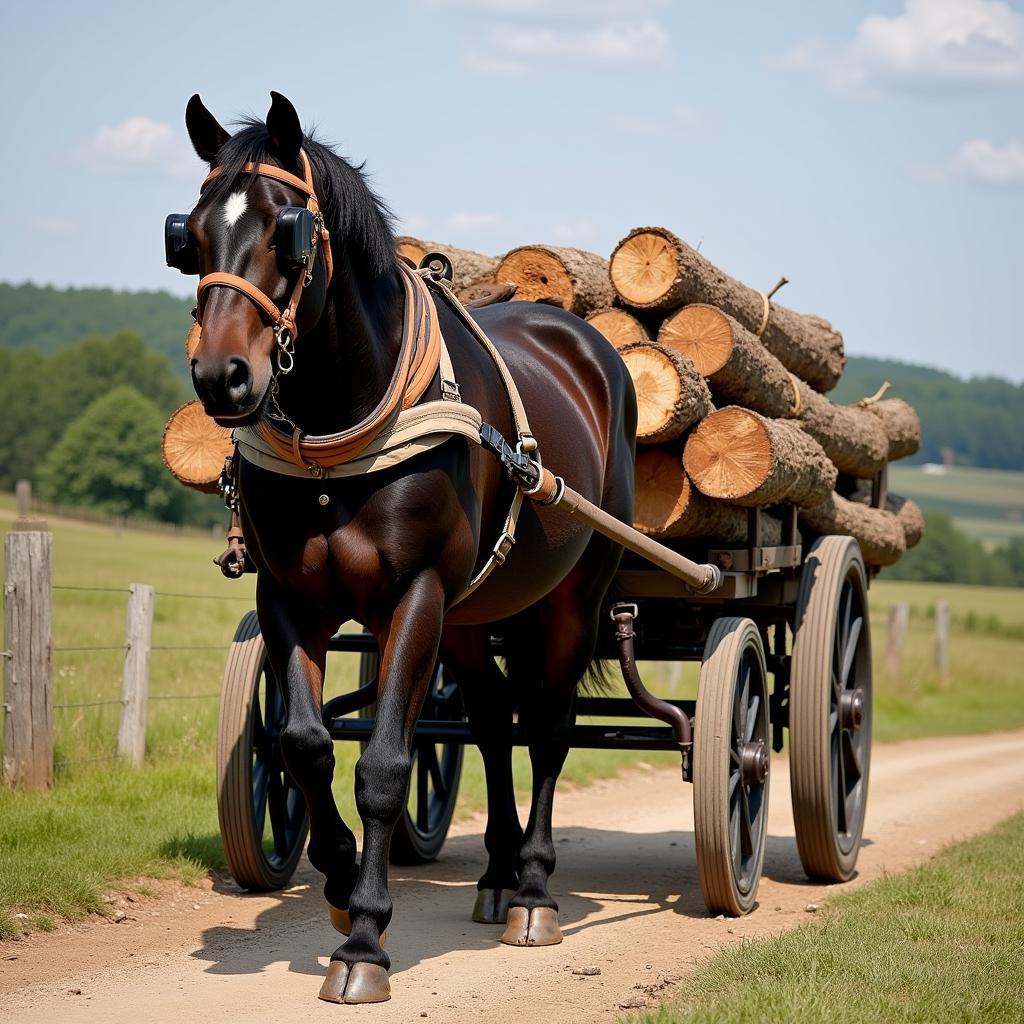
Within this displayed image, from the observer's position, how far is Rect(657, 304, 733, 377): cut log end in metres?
5.93

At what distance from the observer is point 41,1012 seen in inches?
151

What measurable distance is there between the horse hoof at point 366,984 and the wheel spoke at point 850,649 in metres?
3.33

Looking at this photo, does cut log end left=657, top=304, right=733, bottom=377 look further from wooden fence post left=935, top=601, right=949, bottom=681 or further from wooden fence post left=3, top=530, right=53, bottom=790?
wooden fence post left=935, top=601, right=949, bottom=681

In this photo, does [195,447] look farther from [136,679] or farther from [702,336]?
[136,679]

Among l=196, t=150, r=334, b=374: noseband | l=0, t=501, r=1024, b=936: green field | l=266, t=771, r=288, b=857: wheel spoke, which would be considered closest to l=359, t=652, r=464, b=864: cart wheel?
l=0, t=501, r=1024, b=936: green field

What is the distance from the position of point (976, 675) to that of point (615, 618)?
15665 mm

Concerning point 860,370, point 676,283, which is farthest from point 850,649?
point 860,370

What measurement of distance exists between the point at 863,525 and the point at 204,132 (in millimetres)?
4728

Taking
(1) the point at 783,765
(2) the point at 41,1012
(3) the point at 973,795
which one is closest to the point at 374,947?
(2) the point at 41,1012

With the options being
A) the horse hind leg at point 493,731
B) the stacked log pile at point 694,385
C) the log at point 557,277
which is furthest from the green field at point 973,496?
the horse hind leg at point 493,731

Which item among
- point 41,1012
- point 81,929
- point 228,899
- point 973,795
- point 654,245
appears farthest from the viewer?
point 973,795

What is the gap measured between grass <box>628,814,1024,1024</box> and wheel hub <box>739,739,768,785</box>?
57 centimetres

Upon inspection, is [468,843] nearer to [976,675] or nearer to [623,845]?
[623,845]

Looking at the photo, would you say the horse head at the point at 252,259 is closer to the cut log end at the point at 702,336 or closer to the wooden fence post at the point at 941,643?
the cut log end at the point at 702,336
